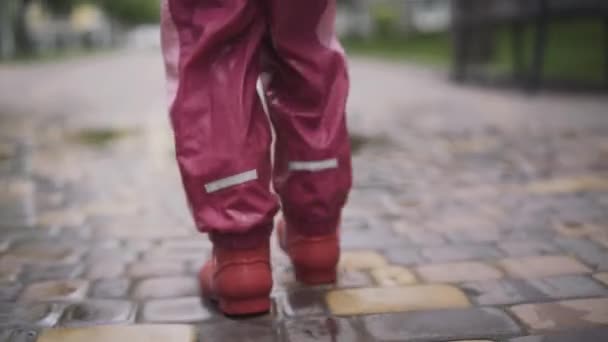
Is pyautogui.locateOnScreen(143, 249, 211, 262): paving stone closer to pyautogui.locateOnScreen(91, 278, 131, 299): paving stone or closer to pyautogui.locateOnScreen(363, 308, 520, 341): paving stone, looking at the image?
pyautogui.locateOnScreen(91, 278, 131, 299): paving stone

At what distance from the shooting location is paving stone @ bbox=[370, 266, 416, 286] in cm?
170

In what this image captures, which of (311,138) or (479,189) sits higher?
(311,138)

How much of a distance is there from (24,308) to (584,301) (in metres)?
1.18

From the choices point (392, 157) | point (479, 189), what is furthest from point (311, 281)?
point (392, 157)

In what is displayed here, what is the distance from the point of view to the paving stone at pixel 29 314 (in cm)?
148

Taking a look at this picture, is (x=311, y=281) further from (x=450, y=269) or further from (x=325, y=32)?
(x=325, y=32)

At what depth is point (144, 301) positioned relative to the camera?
1.61 meters

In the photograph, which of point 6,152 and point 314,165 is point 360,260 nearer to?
point 314,165

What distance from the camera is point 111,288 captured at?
1.70 meters

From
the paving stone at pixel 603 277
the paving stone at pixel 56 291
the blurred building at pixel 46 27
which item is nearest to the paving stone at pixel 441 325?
the paving stone at pixel 603 277

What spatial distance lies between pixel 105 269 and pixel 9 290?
241 millimetres

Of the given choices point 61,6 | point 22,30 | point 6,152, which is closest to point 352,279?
point 6,152

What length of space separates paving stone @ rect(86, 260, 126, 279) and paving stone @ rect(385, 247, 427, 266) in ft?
2.24

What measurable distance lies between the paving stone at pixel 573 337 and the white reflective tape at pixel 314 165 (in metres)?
0.51
